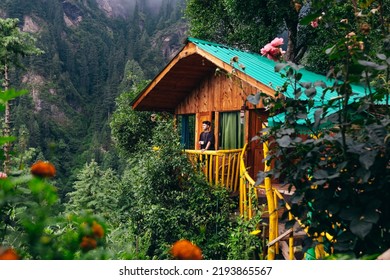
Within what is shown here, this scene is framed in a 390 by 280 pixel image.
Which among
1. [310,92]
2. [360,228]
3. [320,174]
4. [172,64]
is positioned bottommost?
[360,228]

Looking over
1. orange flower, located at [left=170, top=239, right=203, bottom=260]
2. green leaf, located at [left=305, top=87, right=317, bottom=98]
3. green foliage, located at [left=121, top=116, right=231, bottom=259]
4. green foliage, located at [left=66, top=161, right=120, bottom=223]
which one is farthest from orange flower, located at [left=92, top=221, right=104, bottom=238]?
green foliage, located at [left=121, top=116, right=231, bottom=259]

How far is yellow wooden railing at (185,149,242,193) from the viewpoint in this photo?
26.4 ft

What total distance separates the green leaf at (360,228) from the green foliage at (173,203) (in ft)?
17.1

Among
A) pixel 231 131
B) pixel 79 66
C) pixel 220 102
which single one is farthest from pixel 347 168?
pixel 79 66

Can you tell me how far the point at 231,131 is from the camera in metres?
10.1

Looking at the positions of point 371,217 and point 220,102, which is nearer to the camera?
point 371,217

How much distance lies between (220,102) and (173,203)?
3372 mm

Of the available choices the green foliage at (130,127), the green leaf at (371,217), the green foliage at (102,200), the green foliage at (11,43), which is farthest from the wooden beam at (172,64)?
the green foliage at (11,43)

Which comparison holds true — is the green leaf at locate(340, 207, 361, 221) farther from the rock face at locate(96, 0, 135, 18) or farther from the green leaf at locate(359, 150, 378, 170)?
the rock face at locate(96, 0, 135, 18)

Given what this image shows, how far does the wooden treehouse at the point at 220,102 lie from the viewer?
26.4 ft

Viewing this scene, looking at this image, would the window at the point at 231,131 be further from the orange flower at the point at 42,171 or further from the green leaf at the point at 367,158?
the orange flower at the point at 42,171

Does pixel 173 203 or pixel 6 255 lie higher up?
pixel 6 255

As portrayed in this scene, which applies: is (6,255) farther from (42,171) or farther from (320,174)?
(320,174)

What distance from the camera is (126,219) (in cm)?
836
